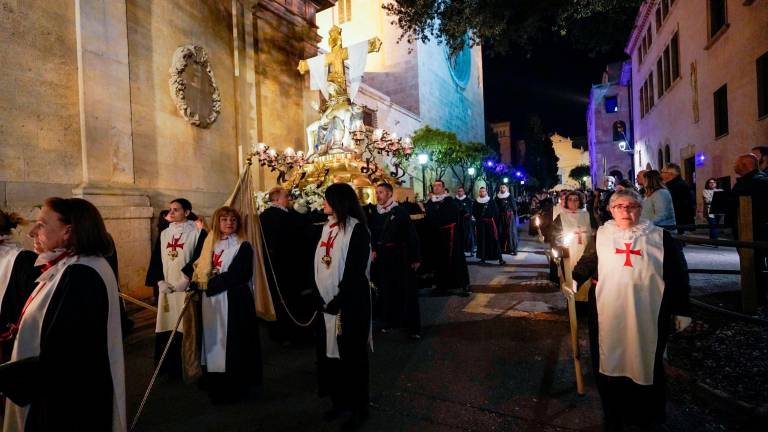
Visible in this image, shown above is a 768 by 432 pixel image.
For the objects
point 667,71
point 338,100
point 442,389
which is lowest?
point 442,389

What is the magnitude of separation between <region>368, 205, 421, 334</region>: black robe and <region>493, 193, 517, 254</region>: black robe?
722 centimetres

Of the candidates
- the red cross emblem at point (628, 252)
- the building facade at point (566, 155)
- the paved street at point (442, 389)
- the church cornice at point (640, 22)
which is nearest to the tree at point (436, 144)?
the church cornice at point (640, 22)

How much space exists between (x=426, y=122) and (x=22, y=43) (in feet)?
97.0

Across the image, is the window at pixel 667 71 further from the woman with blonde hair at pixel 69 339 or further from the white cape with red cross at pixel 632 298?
the woman with blonde hair at pixel 69 339

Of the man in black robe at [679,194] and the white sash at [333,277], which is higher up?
the man in black robe at [679,194]

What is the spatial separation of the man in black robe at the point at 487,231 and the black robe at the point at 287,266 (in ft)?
21.9

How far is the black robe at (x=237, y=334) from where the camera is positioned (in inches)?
148

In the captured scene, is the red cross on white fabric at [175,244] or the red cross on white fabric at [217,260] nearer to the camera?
the red cross on white fabric at [217,260]

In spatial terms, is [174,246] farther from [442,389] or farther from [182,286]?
[442,389]

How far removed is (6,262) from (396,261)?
404 centimetres

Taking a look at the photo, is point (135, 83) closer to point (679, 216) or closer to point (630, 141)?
point (679, 216)

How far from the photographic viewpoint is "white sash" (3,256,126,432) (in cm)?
207

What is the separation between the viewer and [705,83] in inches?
620

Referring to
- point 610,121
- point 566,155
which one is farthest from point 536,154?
point 566,155
